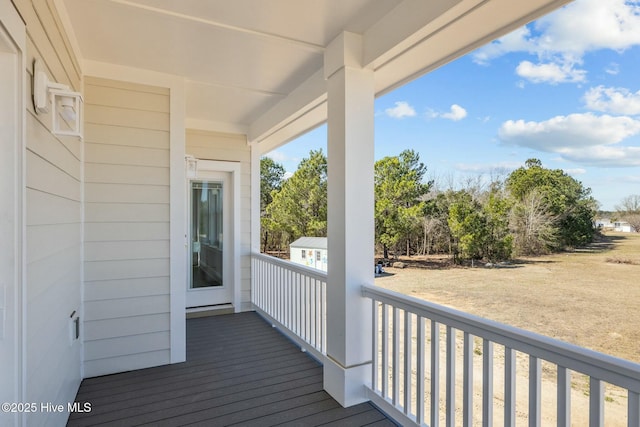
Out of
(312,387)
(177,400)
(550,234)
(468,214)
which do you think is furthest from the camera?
(468,214)

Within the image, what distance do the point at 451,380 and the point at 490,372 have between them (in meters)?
0.25

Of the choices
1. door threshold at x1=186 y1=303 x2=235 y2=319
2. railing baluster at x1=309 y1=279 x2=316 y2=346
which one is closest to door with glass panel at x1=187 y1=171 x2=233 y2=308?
door threshold at x1=186 y1=303 x2=235 y2=319

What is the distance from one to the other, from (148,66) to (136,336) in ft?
7.61

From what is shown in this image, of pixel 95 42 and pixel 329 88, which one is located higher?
pixel 95 42

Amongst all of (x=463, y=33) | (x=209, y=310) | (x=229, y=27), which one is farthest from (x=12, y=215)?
(x=209, y=310)

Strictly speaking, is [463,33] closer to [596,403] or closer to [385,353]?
[596,403]

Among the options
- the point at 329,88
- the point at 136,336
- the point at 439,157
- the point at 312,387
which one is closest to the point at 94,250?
the point at 136,336

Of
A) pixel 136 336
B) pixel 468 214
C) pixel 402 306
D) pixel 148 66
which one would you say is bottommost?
pixel 136 336

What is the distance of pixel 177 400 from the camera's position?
90.8 inches

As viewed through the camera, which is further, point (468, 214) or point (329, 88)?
point (468, 214)

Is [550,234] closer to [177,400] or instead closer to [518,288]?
[518,288]

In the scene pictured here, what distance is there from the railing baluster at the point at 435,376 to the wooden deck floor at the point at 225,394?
1.25ft

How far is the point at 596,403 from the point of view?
1112 mm

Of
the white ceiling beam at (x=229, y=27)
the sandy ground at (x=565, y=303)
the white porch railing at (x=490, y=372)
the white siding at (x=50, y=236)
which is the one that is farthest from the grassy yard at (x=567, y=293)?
the white siding at (x=50, y=236)
